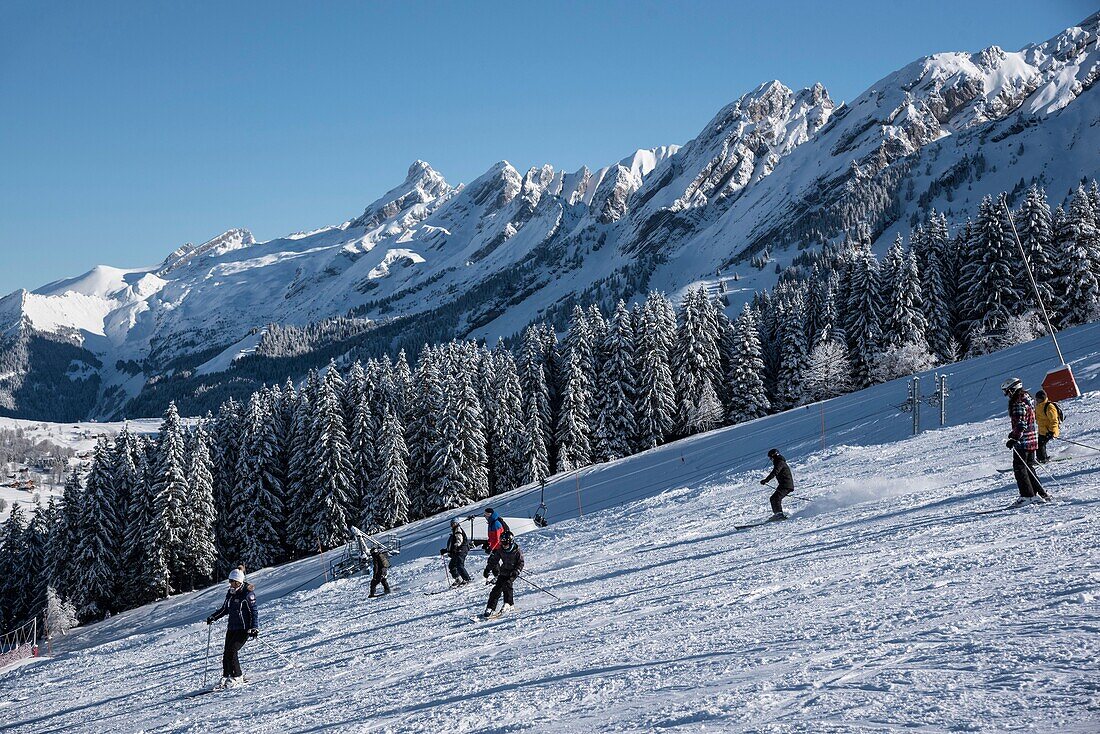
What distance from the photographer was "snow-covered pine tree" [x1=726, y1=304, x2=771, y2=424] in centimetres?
6256

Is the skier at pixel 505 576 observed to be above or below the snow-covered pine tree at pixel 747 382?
below

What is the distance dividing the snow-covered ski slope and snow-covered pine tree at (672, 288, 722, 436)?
1425 inches

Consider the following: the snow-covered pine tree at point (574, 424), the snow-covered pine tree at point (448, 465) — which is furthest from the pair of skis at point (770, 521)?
the snow-covered pine tree at point (574, 424)

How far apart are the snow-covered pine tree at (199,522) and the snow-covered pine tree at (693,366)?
3533 centimetres

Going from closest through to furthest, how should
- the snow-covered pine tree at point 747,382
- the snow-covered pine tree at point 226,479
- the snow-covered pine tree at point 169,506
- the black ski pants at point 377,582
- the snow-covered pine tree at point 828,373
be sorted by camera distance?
1. the black ski pants at point 377,582
2. the snow-covered pine tree at point 169,506
3. the snow-covered pine tree at point 226,479
4. the snow-covered pine tree at point 828,373
5. the snow-covered pine tree at point 747,382

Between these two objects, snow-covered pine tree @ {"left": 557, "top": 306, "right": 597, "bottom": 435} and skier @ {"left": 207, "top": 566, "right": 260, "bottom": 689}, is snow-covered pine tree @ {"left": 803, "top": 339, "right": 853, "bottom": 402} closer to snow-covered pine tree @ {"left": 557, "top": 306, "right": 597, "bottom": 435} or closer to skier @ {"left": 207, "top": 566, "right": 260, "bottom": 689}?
snow-covered pine tree @ {"left": 557, "top": 306, "right": 597, "bottom": 435}

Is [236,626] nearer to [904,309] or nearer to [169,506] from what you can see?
[169,506]

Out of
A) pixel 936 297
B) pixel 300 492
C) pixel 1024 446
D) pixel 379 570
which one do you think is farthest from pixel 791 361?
pixel 1024 446

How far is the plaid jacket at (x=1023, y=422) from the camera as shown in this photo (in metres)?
14.4

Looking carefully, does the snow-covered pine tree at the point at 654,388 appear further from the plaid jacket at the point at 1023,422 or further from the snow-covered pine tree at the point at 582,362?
the plaid jacket at the point at 1023,422

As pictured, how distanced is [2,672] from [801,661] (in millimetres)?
27468

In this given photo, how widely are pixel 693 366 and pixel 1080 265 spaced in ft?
90.6

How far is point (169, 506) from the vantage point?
51.0 meters

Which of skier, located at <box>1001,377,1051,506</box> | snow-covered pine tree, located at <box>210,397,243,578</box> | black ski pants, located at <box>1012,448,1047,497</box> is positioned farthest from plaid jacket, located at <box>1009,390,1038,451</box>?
snow-covered pine tree, located at <box>210,397,243,578</box>
